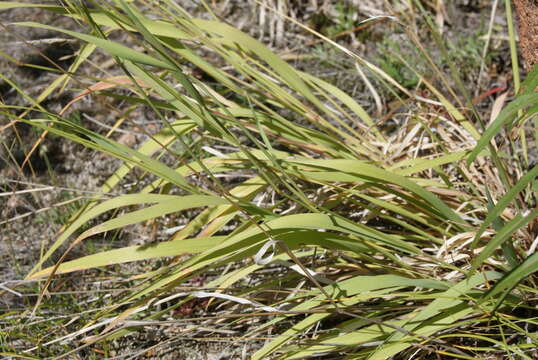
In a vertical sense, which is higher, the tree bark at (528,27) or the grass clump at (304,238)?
the tree bark at (528,27)

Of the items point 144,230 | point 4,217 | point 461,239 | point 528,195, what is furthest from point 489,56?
point 4,217

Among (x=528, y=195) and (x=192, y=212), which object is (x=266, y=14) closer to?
(x=192, y=212)

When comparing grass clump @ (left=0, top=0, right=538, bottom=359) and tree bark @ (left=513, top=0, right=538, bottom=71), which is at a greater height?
tree bark @ (left=513, top=0, right=538, bottom=71)

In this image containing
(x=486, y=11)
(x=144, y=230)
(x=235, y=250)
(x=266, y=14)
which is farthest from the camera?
(x=266, y=14)

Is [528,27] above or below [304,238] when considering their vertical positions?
above

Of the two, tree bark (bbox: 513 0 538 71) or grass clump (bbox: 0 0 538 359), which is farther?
tree bark (bbox: 513 0 538 71)

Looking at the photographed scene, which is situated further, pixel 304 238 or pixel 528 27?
pixel 528 27

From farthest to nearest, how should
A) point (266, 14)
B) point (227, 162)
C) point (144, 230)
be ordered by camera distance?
point (266, 14) → point (144, 230) → point (227, 162)

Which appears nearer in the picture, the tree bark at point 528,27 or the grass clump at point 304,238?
the grass clump at point 304,238
